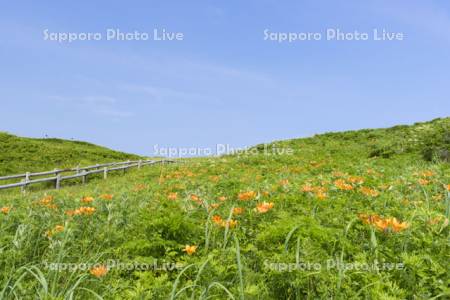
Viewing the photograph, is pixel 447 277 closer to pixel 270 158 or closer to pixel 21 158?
pixel 270 158

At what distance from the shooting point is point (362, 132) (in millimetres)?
38500

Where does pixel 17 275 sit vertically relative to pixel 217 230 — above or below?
below

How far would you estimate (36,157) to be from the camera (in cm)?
3581

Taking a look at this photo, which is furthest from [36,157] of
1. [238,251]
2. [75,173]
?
[238,251]

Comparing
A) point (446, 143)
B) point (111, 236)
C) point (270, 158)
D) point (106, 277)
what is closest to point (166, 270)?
point (106, 277)

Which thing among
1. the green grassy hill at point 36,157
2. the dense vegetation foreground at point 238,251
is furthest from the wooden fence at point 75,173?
the dense vegetation foreground at point 238,251

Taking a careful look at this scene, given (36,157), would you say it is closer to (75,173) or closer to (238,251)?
(75,173)

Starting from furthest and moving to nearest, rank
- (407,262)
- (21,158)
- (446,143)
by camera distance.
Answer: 1. (21,158)
2. (446,143)
3. (407,262)

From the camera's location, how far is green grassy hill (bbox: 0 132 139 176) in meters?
32.9

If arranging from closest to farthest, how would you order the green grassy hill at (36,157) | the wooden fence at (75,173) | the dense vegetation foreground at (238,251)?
the dense vegetation foreground at (238,251)
the wooden fence at (75,173)
the green grassy hill at (36,157)

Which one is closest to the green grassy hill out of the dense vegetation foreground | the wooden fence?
the wooden fence

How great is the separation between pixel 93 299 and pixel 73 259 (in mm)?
1130

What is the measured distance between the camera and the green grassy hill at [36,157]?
1294 inches

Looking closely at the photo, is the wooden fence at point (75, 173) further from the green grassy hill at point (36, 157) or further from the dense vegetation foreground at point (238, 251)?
the dense vegetation foreground at point (238, 251)
